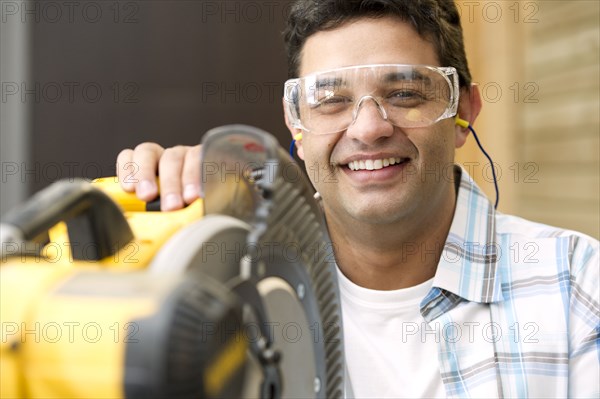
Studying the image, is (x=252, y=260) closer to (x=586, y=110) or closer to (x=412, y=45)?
(x=412, y=45)

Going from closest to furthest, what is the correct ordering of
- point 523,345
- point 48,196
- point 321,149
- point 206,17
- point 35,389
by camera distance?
point 35,389 < point 48,196 < point 523,345 < point 321,149 < point 206,17

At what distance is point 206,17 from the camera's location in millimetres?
2598

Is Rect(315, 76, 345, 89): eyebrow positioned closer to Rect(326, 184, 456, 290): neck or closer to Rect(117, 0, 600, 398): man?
Rect(117, 0, 600, 398): man

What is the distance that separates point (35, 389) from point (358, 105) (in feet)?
3.47

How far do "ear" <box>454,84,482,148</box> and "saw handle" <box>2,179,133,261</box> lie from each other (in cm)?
116

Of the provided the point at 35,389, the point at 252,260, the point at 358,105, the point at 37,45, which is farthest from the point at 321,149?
the point at 37,45

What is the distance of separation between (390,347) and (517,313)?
10.2 inches

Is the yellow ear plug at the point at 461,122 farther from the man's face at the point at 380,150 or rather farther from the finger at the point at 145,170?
the finger at the point at 145,170

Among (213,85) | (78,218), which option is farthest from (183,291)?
(213,85)

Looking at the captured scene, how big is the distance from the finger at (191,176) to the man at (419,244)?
53cm

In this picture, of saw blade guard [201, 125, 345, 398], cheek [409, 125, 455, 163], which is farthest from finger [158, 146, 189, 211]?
cheek [409, 125, 455, 163]

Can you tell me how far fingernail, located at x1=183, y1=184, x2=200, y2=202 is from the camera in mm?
800

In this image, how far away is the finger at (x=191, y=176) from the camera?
2.64 feet

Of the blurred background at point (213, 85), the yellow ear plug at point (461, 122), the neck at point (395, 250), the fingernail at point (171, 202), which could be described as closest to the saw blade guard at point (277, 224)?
the fingernail at point (171, 202)
